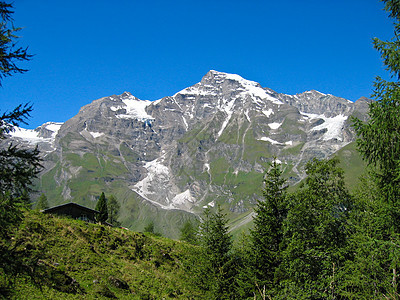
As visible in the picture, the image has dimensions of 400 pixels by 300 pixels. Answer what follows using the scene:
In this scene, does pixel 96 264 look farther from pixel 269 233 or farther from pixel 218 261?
pixel 269 233

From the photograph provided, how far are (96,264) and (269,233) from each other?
14797 millimetres

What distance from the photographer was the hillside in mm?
18938

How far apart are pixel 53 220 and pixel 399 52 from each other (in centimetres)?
2868

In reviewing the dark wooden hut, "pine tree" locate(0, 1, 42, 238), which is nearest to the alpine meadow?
"pine tree" locate(0, 1, 42, 238)

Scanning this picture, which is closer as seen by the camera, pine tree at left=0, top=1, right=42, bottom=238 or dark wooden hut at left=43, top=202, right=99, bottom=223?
pine tree at left=0, top=1, right=42, bottom=238

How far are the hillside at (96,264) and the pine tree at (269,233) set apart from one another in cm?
846

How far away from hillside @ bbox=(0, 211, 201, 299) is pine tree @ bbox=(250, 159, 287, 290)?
333 inches

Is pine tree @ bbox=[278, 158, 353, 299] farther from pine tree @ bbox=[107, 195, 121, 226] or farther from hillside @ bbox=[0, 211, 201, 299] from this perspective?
pine tree @ bbox=[107, 195, 121, 226]

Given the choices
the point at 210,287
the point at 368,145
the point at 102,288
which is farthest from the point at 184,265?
the point at 368,145

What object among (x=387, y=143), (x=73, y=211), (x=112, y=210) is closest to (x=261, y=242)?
(x=387, y=143)

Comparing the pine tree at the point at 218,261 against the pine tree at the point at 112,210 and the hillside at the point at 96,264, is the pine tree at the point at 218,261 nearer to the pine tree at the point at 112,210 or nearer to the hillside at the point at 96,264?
the hillside at the point at 96,264

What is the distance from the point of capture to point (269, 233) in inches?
871

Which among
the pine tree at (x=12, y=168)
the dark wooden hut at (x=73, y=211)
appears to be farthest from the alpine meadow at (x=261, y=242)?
the dark wooden hut at (x=73, y=211)

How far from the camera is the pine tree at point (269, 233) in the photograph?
21.3 metres
